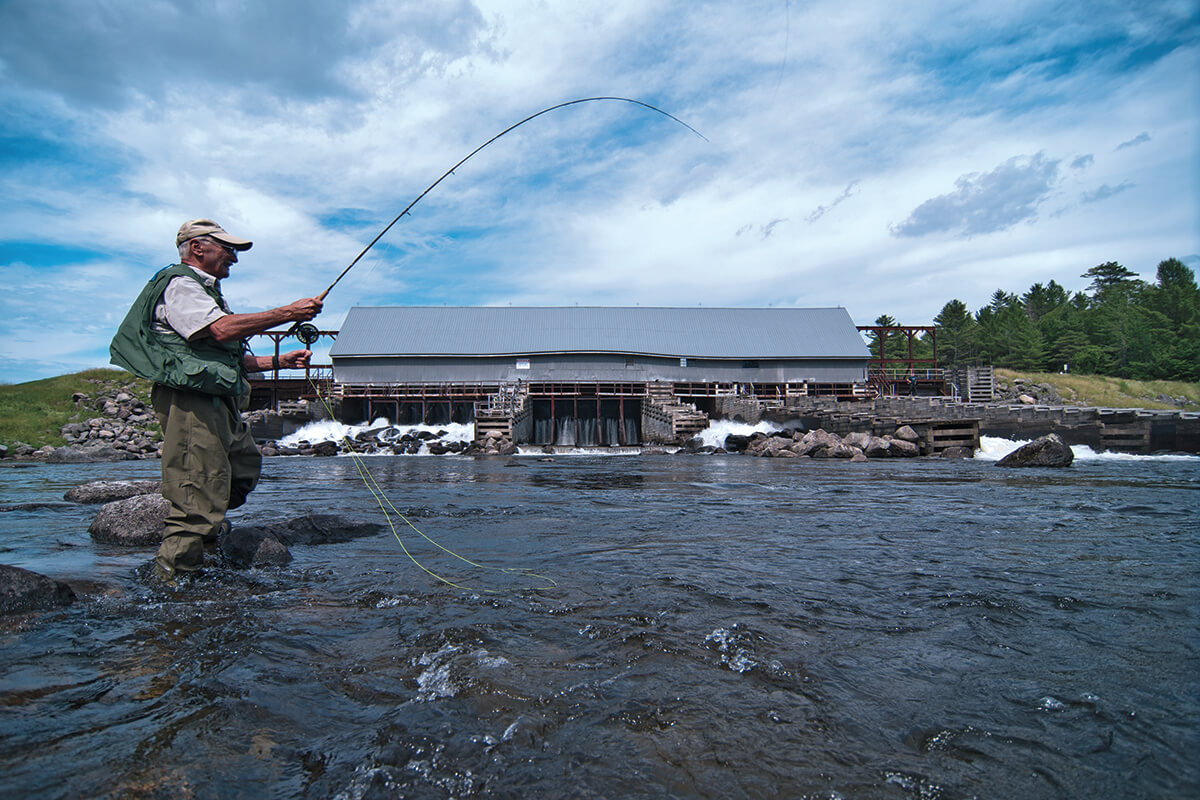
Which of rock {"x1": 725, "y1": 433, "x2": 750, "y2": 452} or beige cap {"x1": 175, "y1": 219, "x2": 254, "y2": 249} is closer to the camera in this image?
beige cap {"x1": 175, "y1": 219, "x2": 254, "y2": 249}

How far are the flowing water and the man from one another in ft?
1.62

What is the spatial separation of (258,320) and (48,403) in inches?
1400

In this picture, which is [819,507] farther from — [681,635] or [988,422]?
[988,422]

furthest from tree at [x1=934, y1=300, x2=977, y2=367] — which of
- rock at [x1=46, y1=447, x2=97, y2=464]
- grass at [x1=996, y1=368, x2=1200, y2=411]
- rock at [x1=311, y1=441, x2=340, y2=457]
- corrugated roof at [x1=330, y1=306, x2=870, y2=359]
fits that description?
rock at [x1=46, y1=447, x2=97, y2=464]

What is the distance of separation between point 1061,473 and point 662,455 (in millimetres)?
14214

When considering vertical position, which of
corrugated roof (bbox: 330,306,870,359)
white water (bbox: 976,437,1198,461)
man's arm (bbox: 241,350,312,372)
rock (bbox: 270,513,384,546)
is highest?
corrugated roof (bbox: 330,306,870,359)

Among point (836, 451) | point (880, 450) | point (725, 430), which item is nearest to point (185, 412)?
point (836, 451)

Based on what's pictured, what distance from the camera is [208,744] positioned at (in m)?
2.14

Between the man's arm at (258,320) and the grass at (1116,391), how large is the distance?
5773 centimetres

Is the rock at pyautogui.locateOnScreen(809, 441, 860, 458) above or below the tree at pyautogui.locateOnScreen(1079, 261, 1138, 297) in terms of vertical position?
below

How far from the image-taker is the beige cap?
427cm

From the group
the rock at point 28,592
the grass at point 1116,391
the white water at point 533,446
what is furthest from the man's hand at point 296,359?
the grass at point 1116,391

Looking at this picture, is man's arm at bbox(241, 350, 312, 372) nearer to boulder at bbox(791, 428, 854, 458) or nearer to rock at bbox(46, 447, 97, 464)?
rock at bbox(46, 447, 97, 464)

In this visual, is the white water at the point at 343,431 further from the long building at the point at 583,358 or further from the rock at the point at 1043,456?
the rock at the point at 1043,456
